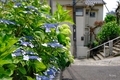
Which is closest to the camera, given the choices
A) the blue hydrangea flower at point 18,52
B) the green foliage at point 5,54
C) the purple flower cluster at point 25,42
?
the green foliage at point 5,54

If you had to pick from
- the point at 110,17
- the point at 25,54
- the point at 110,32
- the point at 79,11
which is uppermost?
the point at 79,11

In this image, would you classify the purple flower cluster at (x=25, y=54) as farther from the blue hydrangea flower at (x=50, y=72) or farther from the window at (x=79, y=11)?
the window at (x=79, y=11)

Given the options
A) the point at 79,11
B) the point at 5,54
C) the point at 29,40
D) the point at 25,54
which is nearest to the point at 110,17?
the point at 79,11

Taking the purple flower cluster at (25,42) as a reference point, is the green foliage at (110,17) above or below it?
above

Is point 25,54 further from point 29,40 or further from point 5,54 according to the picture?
point 5,54

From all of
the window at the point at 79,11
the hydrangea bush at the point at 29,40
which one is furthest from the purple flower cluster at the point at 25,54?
the window at the point at 79,11

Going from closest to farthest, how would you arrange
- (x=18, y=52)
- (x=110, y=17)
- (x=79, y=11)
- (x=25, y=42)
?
(x=18, y=52) → (x=25, y=42) → (x=79, y=11) → (x=110, y=17)

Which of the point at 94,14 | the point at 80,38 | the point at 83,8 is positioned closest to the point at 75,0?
the point at 83,8

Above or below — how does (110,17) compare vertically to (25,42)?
above

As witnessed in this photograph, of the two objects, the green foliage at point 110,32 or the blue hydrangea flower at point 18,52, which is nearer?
the blue hydrangea flower at point 18,52

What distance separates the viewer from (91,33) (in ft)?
64.2

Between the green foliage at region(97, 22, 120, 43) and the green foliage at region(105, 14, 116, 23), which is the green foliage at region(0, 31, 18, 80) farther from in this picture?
A: the green foliage at region(105, 14, 116, 23)

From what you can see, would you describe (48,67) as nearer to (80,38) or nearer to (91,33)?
(80,38)

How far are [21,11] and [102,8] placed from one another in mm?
20081
